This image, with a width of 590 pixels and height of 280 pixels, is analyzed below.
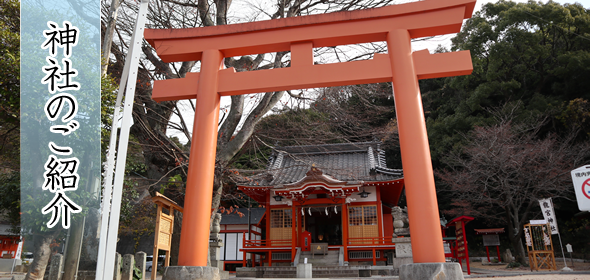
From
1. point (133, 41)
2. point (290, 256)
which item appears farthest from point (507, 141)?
point (133, 41)

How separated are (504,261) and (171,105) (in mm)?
17759

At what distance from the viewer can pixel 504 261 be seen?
17.6 metres

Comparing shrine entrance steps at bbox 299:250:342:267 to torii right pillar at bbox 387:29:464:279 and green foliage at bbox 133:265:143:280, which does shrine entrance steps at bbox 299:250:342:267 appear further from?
torii right pillar at bbox 387:29:464:279

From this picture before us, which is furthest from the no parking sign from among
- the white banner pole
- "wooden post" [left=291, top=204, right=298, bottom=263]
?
"wooden post" [left=291, top=204, right=298, bottom=263]

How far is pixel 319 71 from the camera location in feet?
16.6

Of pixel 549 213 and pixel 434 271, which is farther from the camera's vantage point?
pixel 549 213

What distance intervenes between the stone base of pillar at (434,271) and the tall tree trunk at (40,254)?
3.66m

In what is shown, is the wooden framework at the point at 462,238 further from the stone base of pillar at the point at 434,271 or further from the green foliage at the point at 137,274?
the green foliage at the point at 137,274

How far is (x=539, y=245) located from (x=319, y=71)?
13.1m

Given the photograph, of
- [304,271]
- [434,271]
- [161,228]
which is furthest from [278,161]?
[434,271]

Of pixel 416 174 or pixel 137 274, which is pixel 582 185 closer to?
pixel 416 174

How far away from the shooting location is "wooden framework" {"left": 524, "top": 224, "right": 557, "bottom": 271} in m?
12.4

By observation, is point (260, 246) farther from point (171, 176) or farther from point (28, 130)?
point (28, 130)

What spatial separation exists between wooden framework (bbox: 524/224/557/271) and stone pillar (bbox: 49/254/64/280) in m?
13.7
